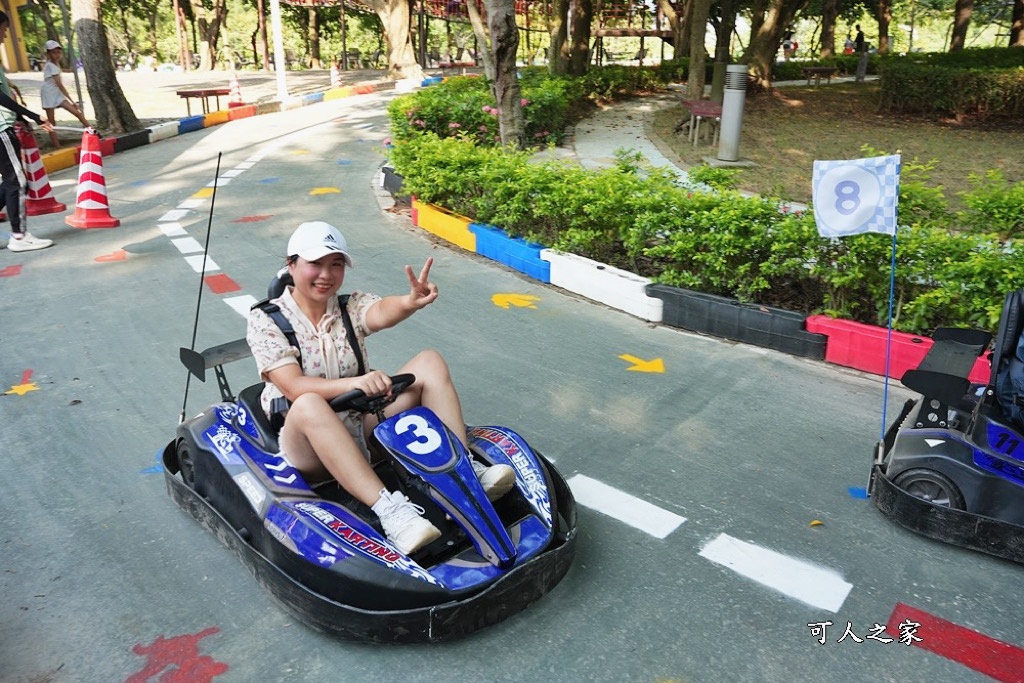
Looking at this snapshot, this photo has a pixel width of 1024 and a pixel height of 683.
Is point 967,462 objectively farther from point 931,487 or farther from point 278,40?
point 278,40

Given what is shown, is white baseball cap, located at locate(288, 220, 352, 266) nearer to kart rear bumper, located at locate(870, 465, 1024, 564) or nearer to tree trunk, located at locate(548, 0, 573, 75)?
kart rear bumper, located at locate(870, 465, 1024, 564)

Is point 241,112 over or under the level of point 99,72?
under

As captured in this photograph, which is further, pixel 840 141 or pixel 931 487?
pixel 840 141

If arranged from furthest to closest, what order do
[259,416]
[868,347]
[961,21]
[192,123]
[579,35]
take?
[961,21], [579,35], [192,123], [868,347], [259,416]

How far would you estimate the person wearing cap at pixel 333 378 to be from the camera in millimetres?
2982

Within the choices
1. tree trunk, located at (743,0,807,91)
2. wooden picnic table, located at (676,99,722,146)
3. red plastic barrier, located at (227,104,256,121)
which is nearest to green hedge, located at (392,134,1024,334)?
wooden picnic table, located at (676,99,722,146)

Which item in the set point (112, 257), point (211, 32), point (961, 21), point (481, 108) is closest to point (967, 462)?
point (112, 257)

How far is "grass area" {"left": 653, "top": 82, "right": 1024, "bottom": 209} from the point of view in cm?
1150

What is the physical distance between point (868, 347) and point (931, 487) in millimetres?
1826

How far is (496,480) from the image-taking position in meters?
3.04

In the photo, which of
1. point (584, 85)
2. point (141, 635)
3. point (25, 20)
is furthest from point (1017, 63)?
point (25, 20)

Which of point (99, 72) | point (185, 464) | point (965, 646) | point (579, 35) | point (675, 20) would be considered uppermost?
point (675, 20)

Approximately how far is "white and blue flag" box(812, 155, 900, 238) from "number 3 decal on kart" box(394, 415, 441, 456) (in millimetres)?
2712

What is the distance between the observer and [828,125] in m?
15.5
